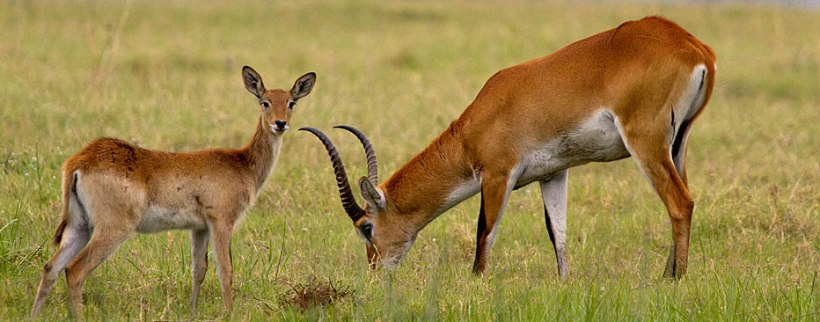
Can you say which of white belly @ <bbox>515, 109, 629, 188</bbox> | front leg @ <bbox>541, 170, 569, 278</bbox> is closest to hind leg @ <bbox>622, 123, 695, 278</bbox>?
white belly @ <bbox>515, 109, 629, 188</bbox>

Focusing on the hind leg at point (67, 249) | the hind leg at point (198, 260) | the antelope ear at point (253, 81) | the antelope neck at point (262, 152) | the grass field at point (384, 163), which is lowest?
the grass field at point (384, 163)

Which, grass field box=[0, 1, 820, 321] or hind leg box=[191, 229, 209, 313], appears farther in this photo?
hind leg box=[191, 229, 209, 313]

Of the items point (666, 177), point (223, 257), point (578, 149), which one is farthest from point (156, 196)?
point (666, 177)

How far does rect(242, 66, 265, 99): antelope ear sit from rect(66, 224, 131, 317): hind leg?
153 centimetres

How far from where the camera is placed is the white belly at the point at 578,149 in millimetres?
7043

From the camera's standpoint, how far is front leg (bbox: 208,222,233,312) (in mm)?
6066

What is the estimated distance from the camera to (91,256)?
5641mm

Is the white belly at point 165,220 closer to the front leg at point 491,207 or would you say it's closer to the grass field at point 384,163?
the grass field at point 384,163

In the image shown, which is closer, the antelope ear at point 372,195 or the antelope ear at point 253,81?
the antelope ear at point 253,81

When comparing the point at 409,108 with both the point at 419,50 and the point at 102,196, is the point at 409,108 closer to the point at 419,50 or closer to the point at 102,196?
the point at 419,50

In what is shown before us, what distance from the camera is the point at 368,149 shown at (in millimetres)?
7480

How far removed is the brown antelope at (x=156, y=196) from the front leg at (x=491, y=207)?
54.5 inches

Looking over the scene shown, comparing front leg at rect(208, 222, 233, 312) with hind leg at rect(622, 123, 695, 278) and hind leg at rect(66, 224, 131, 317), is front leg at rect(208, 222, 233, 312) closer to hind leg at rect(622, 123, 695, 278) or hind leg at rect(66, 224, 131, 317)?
hind leg at rect(66, 224, 131, 317)

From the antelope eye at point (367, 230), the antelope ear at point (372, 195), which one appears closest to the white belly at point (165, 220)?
the antelope ear at point (372, 195)
